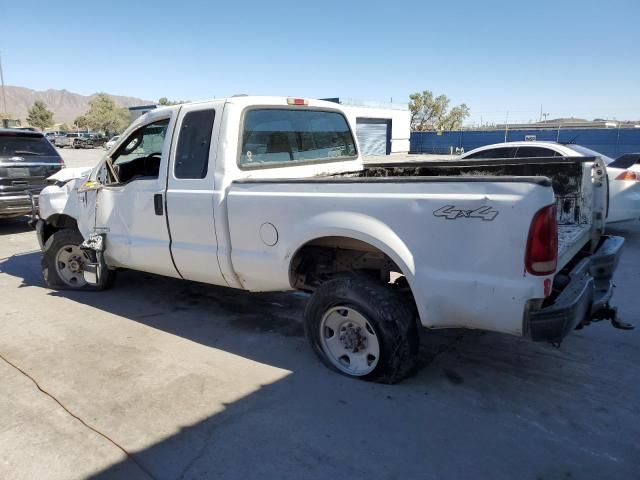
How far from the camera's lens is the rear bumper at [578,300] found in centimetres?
→ 274

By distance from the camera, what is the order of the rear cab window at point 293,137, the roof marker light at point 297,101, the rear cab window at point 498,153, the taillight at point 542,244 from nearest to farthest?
the taillight at point 542,244 → the rear cab window at point 293,137 → the roof marker light at point 297,101 → the rear cab window at point 498,153

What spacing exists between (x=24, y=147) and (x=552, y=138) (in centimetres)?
3033

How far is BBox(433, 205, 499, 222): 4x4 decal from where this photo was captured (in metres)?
2.70

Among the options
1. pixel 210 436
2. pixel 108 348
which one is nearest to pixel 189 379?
pixel 210 436

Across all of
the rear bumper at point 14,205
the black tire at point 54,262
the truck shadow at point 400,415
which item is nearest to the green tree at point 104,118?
the rear bumper at point 14,205

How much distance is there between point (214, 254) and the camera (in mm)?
4074

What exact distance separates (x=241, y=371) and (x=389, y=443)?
137cm

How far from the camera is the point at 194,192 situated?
4070 millimetres

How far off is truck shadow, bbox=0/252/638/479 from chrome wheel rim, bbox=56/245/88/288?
1.97 metres

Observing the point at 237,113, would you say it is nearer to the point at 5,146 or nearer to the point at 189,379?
the point at 189,379

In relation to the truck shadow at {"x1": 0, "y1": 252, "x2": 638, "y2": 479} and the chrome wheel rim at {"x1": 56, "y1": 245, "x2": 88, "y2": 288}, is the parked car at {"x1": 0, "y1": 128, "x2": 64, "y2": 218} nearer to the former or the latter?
the chrome wheel rim at {"x1": 56, "y1": 245, "x2": 88, "y2": 288}

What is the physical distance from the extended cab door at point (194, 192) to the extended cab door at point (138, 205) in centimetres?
14

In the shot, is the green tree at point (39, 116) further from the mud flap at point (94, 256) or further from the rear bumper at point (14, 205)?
the mud flap at point (94, 256)

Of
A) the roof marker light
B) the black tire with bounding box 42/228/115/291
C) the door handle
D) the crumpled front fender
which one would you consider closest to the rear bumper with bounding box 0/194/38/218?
the crumpled front fender
